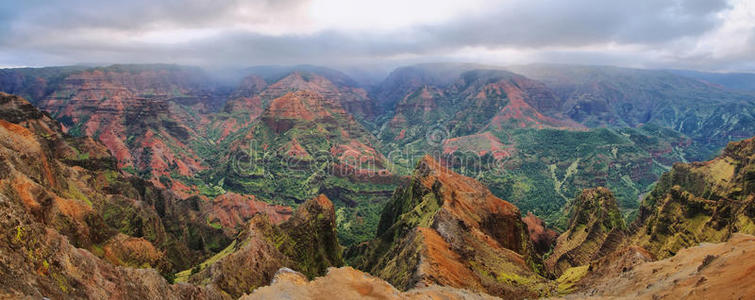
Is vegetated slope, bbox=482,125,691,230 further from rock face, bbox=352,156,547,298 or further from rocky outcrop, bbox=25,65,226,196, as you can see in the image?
rocky outcrop, bbox=25,65,226,196

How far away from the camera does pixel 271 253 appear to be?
4066 centimetres

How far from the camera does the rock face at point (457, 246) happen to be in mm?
33781

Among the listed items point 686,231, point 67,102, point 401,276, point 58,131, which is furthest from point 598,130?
point 67,102

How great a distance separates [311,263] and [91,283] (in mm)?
34609

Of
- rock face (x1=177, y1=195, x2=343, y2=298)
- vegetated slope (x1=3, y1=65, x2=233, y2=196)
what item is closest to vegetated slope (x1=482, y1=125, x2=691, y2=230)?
rock face (x1=177, y1=195, x2=343, y2=298)

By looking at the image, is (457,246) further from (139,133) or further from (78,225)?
(139,133)

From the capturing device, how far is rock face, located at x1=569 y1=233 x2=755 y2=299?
1703 centimetres

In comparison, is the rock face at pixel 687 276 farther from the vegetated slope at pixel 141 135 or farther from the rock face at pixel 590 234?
the vegetated slope at pixel 141 135

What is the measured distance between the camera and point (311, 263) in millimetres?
49469

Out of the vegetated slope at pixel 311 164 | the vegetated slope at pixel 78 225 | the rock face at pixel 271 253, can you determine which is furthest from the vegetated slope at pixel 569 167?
the vegetated slope at pixel 78 225

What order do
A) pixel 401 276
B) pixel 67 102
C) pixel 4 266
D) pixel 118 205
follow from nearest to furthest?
pixel 4 266
pixel 401 276
pixel 118 205
pixel 67 102

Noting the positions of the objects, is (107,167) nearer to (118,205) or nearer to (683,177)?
(118,205)

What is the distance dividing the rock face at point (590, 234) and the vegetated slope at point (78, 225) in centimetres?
5115

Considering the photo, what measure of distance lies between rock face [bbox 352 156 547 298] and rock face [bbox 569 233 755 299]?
7.14 m
